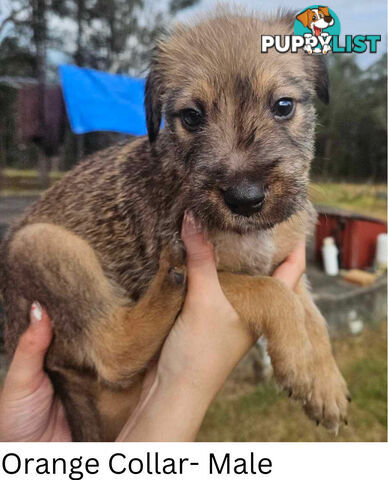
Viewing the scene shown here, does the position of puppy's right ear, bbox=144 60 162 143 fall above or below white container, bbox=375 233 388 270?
above

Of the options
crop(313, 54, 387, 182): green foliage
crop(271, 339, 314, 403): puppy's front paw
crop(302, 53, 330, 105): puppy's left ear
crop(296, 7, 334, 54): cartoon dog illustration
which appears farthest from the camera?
crop(313, 54, 387, 182): green foliage

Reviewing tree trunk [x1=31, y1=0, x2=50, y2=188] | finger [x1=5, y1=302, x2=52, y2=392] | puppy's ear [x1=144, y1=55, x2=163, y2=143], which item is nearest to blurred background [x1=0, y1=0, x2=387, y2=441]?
tree trunk [x1=31, y1=0, x2=50, y2=188]

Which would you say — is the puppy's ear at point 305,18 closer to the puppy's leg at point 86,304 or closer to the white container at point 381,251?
the puppy's leg at point 86,304

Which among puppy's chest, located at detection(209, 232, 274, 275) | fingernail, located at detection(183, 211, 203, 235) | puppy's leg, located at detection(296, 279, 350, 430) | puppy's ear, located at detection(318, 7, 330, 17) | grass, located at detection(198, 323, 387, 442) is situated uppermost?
Result: puppy's ear, located at detection(318, 7, 330, 17)

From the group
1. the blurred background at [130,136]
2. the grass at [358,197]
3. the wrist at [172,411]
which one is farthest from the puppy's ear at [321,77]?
the wrist at [172,411]

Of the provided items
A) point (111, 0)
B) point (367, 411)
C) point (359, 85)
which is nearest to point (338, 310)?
point (367, 411)

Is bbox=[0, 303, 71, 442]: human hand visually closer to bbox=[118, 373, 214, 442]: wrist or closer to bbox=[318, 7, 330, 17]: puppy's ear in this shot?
bbox=[118, 373, 214, 442]: wrist

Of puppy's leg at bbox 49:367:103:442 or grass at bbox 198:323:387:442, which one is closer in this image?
puppy's leg at bbox 49:367:103:442
